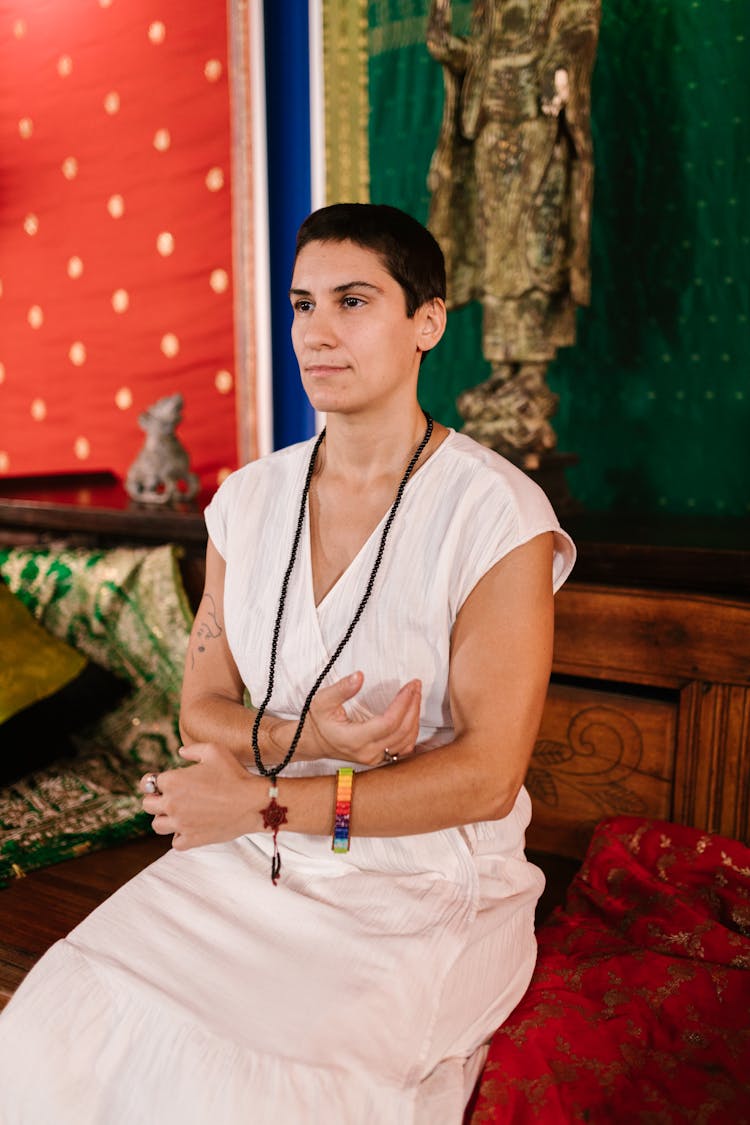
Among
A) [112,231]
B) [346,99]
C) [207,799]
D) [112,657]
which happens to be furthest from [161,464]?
[207,799]

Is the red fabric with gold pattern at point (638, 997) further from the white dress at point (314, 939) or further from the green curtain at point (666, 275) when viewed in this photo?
the green curtain at point (666, 275)

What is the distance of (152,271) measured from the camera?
140 inches

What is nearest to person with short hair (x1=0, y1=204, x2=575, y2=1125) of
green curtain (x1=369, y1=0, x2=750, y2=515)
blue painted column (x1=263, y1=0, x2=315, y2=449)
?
green curtain (x1=369, y1=0, x2=750, y2=515)

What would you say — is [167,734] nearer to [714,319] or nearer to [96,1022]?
[96,1022]

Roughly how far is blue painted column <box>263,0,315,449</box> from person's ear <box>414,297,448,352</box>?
1740 mm

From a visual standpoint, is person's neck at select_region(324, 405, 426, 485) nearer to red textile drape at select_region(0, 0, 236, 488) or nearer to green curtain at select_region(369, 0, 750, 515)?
green curtain at select_region(369, 0, 750, 515)

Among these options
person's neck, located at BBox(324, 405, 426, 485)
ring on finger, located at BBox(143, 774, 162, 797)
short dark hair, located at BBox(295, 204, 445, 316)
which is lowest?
ring on finger, located at BBox(143, 774, 162, 797)

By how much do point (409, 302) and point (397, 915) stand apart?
853 millimetres

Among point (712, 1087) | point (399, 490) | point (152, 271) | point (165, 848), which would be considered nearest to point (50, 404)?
point (152, 271)

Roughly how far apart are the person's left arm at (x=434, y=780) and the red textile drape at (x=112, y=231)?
219 cm

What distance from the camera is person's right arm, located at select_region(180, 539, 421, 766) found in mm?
1353

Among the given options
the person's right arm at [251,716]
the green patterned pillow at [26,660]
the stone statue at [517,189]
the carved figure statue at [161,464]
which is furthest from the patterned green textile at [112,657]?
the stone statue at [517,189]

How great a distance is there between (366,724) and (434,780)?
0.38 ft

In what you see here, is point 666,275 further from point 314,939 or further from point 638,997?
point 314,939
